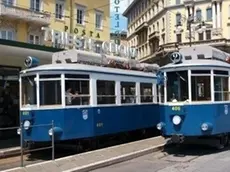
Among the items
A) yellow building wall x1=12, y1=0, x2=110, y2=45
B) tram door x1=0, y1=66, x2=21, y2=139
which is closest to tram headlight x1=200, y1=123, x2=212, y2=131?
tram door x1=0, y1=66, x2=21, y2=139

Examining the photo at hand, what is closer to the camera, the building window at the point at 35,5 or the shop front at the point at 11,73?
the shop front at the point at 11,73

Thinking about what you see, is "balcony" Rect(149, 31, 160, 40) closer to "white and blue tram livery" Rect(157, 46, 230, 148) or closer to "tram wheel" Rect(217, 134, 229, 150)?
"tram wheel" Rect(217, 134, 229, 150)

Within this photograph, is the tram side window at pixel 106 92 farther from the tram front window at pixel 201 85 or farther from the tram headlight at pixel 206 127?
the tram headlight at pixel 206 127

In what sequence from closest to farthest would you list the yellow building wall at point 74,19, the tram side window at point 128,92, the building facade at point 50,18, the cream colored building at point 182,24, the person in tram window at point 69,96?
1. the person in tram window at point 69,96
2. the tram side window at point 128,92
3. the building facade at point 50,18
4. the yellow building wall at point 74,19
5. the cream colored building at point 182,24

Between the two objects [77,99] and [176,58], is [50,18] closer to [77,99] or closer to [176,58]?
[77,99]

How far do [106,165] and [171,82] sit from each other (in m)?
3.68

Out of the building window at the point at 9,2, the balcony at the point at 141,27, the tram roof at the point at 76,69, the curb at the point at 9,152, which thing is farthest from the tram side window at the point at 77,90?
the balcony at the point at 141,27

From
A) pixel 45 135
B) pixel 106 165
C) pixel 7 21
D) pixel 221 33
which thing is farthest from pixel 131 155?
pixel 221 33

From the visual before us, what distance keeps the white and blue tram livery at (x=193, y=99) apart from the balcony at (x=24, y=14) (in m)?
21.2

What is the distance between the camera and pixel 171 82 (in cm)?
1449

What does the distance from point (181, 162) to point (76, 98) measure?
3.65 metres

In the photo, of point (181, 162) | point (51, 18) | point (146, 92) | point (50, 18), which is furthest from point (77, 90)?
point (51, 18)

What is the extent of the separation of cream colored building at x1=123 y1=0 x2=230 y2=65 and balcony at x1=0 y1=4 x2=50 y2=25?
112 feet

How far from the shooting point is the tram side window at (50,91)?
13.8 meters
